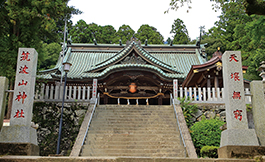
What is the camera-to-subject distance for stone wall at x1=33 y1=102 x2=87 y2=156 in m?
11.5

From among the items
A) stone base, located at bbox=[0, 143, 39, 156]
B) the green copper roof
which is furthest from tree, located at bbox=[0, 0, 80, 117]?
stone base, located at bbox=[0, 143, 39, 156]

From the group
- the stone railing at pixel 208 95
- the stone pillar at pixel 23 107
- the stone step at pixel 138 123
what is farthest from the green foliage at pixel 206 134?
the stone pillar at pixel 23 107

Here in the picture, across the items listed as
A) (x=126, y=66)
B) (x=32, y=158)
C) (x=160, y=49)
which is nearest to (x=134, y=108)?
(x=126, y=66)

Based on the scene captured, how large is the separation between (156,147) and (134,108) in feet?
12.8

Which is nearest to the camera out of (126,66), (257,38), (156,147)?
(156,147)

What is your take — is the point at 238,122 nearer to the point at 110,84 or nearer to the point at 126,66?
the point at 126,66

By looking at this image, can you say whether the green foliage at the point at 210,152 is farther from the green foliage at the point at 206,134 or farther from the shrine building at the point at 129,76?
the shrine building at the point at 129,76

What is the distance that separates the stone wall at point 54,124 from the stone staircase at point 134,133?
1077 millimetres

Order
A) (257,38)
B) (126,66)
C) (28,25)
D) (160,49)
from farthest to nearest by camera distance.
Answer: (160,49), (126,66), (28,25), (257,38)

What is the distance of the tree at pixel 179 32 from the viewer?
3978cm

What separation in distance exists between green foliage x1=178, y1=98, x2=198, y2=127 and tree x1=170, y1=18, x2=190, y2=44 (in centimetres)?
2761

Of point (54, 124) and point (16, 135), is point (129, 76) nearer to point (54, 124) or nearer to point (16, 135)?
point (54, 124)

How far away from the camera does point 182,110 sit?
41.5 feet

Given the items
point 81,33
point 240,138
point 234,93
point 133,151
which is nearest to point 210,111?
point 133,151
